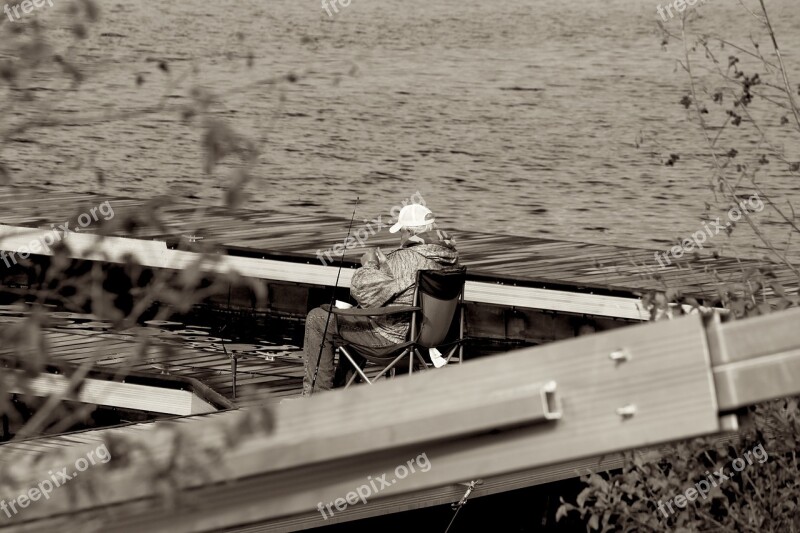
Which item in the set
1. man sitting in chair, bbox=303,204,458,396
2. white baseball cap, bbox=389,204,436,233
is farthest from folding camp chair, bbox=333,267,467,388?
white baseball cap, bbox=389,204,436,233

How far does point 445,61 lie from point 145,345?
1990 cm

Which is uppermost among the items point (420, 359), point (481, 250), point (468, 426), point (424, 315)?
point (481, 250)

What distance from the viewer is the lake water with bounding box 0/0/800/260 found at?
15641 millimetres

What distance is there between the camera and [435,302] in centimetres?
607

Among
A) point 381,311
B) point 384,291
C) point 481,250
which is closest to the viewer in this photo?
point 381,311

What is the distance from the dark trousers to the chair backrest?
1.01 ft

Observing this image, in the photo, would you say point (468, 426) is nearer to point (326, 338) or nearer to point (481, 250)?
point (326, 338)

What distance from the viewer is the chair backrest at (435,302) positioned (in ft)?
19.9

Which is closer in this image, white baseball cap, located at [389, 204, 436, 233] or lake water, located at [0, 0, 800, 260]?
white baseball cap, located at [389, 204, 436, 233]

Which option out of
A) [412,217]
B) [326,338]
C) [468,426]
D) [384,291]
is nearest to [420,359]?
[384,291]

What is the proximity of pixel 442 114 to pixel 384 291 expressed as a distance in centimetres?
1335

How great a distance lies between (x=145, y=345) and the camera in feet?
6.31

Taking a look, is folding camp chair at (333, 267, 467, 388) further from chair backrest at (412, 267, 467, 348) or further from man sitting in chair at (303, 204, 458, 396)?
man sitting in chair at (303, 204, 458, 396)

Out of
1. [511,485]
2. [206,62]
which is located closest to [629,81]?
[206,62]
